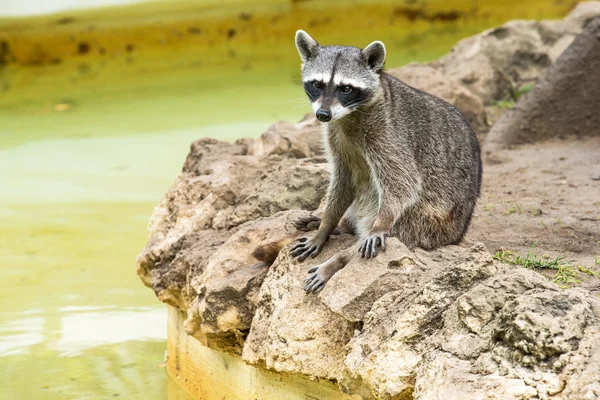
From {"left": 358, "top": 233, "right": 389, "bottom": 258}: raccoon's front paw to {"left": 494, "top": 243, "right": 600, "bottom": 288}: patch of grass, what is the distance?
0.56m

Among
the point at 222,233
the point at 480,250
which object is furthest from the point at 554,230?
the point at 222,233

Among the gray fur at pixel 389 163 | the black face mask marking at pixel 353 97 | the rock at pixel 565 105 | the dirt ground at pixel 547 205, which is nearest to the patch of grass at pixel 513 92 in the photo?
the rock at pixel 565 105

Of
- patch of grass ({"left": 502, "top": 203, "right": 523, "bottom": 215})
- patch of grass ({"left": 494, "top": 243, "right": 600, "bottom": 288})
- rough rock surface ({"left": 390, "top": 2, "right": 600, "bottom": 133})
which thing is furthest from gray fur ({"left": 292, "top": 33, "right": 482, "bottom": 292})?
rough rock surface ({"left": 390, "top": 2, "right": 600, "bottom": 133})

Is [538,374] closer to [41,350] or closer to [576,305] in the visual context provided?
[576,305]

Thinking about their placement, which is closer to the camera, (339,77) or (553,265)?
(553,265)

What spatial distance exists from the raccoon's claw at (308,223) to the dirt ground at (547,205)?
67 centimetres

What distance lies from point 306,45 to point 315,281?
3.61ft

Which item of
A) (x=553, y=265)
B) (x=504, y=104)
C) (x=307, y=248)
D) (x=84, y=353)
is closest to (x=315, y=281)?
(x=307, y=248)

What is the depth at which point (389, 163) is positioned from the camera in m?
3.81

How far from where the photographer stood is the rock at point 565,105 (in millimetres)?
6176

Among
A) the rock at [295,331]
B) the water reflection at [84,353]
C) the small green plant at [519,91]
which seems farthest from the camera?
the small green plant at [519,91]

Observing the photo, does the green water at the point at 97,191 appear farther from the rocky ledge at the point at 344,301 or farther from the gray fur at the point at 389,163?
the gray fur at the point at 389,163

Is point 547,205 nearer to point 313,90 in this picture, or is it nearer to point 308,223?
point 308,223

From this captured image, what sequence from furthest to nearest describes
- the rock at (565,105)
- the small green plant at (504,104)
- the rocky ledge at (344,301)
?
the small green plant at (504,104) → the rock at (565,105) → the rocky ledge at (344,301)
